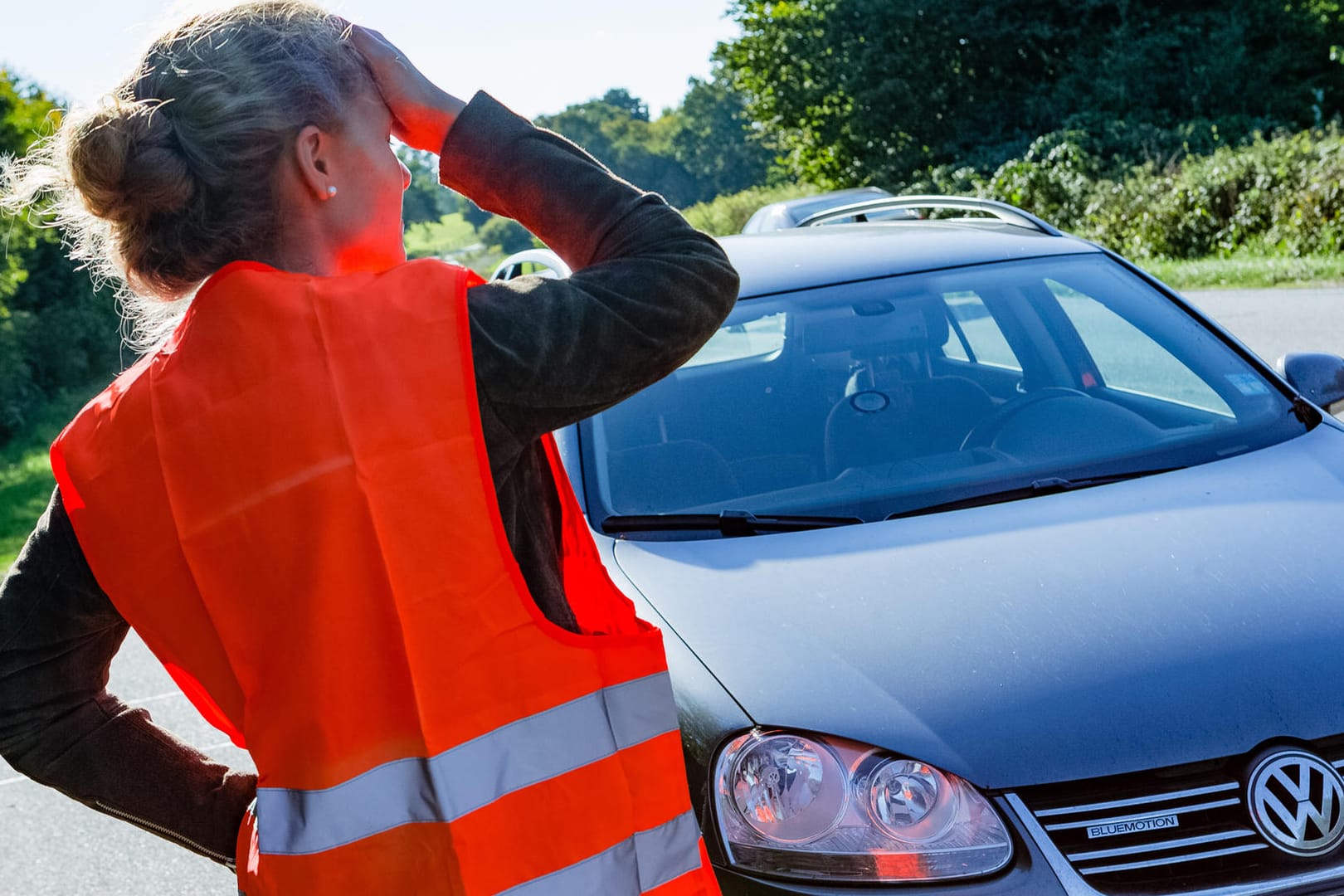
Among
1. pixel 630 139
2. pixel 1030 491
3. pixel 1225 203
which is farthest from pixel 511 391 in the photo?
pixel 630 139

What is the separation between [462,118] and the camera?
4.50 ft

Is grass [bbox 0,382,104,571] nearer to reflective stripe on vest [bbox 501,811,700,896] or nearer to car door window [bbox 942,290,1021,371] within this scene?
car door window [bbox 942,290,1021,371]

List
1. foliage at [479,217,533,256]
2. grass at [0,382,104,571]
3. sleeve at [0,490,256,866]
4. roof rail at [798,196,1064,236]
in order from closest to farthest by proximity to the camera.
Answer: sleeve at [0,490,256,866] < roof rail at [798,196,1064,236] < grass at [0,382,104,571] < foliage at [479,217,533,256]

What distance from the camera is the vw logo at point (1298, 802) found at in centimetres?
197

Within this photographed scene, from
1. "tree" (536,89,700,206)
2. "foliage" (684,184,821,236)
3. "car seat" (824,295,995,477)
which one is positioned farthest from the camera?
"tree" (536,89,700,206)

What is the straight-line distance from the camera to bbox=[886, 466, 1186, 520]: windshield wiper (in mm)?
2850

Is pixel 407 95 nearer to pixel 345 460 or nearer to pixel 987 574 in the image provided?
pixel 345 460

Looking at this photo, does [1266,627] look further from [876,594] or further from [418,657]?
[418,657]

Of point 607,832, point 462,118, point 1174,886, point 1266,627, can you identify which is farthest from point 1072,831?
point 462,118

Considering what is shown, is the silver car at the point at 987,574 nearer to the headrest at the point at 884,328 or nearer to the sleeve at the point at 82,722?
the headrest at the point at 884,328

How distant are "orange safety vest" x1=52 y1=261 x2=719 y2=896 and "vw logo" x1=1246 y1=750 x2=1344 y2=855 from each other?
3.81 ft

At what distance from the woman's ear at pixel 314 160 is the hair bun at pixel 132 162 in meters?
0.10

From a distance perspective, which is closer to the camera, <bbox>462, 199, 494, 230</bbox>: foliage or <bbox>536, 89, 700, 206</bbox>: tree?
<bbox>462, 199, 494, 230</bbox>: foliage

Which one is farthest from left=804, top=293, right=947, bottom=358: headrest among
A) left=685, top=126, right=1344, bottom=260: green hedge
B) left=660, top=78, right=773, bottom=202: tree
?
left=660, top=78, right=773, bottom=202: tree
